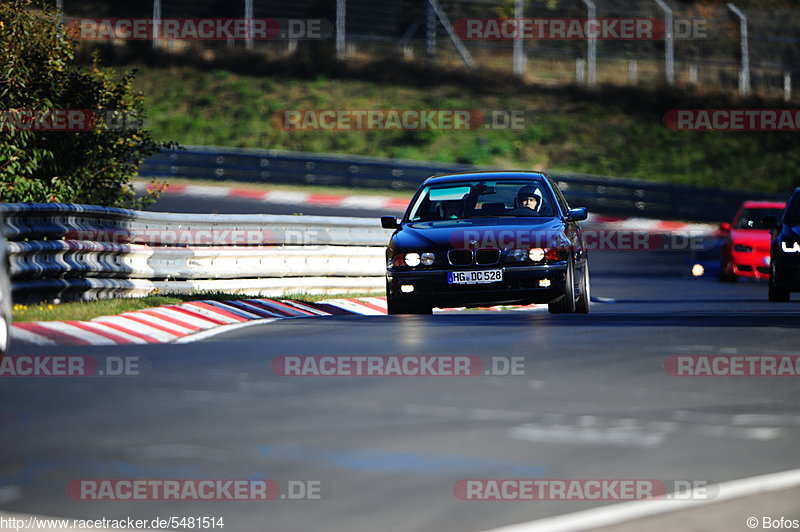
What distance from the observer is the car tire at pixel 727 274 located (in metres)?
22.4

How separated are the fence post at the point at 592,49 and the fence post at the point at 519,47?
1884 mm

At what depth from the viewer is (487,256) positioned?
1365 centimetres

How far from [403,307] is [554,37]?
30.3 meters

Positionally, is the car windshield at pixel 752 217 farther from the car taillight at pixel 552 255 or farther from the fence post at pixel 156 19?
the fence post at pixel 156 19

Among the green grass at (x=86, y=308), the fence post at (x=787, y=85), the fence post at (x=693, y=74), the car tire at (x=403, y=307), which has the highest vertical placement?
the fence post at (x=693, y=74)

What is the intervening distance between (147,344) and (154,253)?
491cm

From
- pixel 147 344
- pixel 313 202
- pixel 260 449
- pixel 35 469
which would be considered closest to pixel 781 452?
pixel 260 449

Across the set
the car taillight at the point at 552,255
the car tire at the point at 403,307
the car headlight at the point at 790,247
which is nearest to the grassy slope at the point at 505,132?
the car headlight at the point at 790,247

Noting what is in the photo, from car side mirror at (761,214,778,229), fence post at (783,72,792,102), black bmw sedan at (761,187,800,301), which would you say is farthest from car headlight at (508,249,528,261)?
fence post at (783,72,792,102)

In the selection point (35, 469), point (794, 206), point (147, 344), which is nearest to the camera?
point (35, 469)

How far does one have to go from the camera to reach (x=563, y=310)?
14.2 m

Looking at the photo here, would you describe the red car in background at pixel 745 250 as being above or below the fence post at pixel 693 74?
below

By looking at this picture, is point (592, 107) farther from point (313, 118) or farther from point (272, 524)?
point (272, 524)

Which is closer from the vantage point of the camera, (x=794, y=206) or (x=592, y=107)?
(x=794, y=206)
